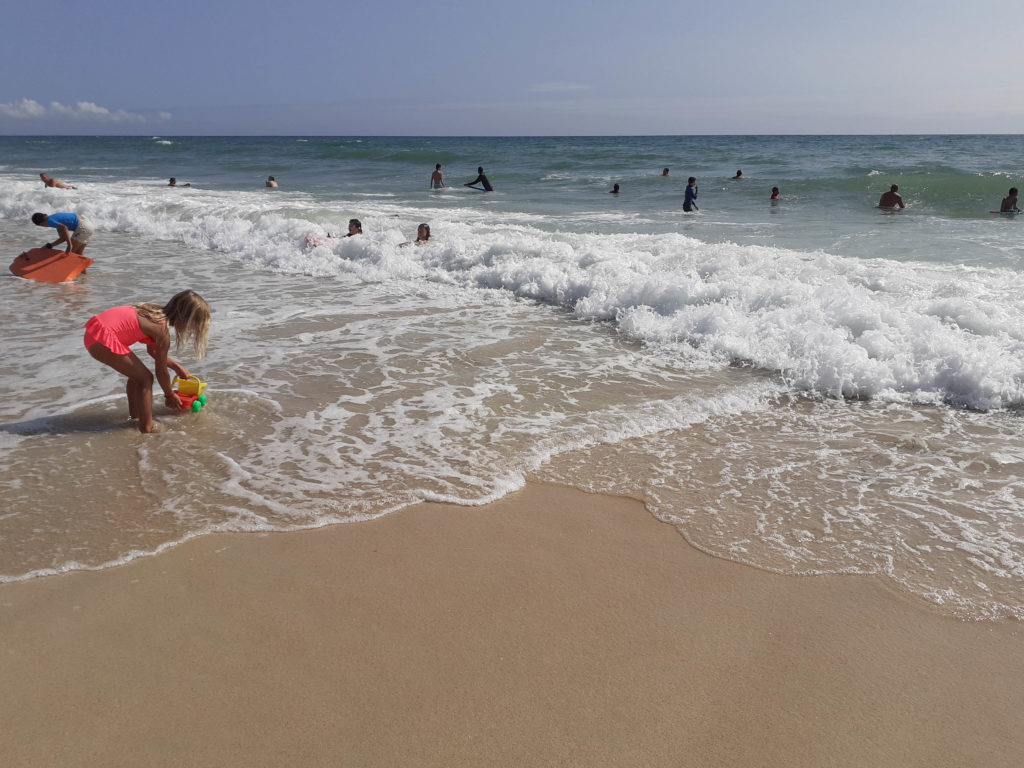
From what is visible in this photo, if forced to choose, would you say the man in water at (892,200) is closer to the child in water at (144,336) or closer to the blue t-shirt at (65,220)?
the blue t-shirt at (65,220)

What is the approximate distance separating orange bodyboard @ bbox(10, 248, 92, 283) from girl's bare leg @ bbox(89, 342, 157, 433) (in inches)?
260

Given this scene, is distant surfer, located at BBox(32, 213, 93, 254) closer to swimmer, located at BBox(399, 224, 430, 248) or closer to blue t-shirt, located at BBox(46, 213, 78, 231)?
blue t-shirt, located at BBox(46, 213, 78, 231)

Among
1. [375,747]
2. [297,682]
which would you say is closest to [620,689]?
[375,747]

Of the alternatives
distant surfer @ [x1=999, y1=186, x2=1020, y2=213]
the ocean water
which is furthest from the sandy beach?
distant surfer @ [x1=999, y1=186, x2=1020, y2=213]

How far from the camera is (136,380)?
5137mm

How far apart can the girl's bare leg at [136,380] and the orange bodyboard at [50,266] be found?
6.60 metres

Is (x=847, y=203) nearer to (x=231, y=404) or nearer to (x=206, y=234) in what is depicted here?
(x=206, y=234)

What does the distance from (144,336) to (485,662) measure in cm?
362

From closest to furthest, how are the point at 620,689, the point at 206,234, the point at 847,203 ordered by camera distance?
the point at 620,689 < the point at 206,234 < the point at 847,203

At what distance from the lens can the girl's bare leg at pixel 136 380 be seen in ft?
16.6

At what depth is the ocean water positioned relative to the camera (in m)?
4.12

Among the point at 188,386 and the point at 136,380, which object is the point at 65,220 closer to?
the point at 188,386

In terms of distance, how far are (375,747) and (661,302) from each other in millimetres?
7018

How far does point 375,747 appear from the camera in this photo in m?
2.58
